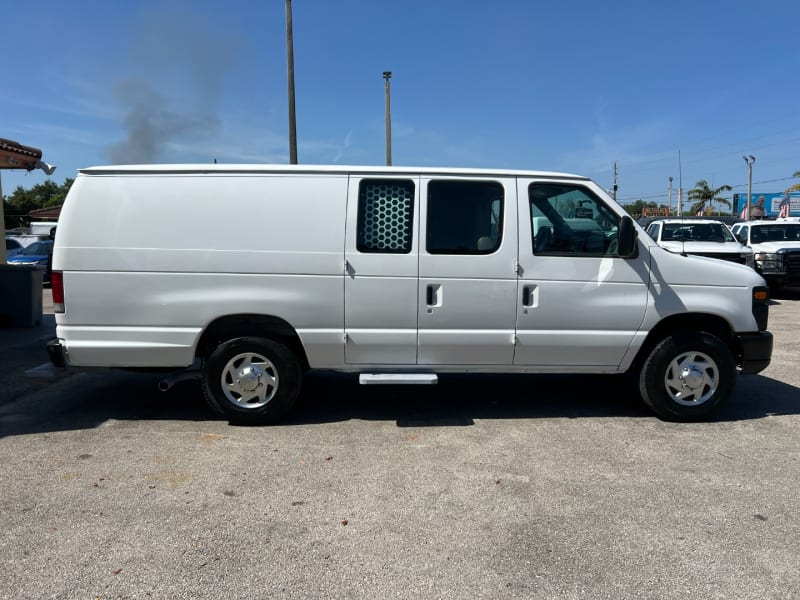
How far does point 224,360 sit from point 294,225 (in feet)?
4.20

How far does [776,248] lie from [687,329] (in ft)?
→ 35.9

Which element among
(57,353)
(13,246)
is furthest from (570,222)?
(13,246)

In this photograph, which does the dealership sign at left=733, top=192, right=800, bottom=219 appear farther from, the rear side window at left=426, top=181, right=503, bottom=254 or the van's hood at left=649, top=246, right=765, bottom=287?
the rear side window at left=426, top=181, right=503, bottom=254

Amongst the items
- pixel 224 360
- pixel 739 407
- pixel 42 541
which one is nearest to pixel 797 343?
pixel 739 407

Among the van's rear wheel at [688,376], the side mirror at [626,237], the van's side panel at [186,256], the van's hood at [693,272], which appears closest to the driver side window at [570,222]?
the side mirror at [626,237]

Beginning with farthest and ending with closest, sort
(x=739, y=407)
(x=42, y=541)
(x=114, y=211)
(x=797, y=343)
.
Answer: (x=797, y=343), (x=739, y=407), (x=114, y=211), (x=42, y=541)

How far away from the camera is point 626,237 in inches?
195

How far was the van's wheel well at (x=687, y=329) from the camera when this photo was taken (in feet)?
17.3

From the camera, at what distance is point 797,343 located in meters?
8.88

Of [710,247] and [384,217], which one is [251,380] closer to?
[384,217]

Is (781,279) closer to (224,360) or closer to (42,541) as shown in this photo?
(224,360)

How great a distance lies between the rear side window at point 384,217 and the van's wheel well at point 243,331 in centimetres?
97

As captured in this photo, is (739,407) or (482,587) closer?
(482,587)

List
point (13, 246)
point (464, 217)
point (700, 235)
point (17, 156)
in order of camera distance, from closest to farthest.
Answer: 1. point (464, 217)
2. point (17, 156)
3. point (700, 235)
4. point (13, 246)
